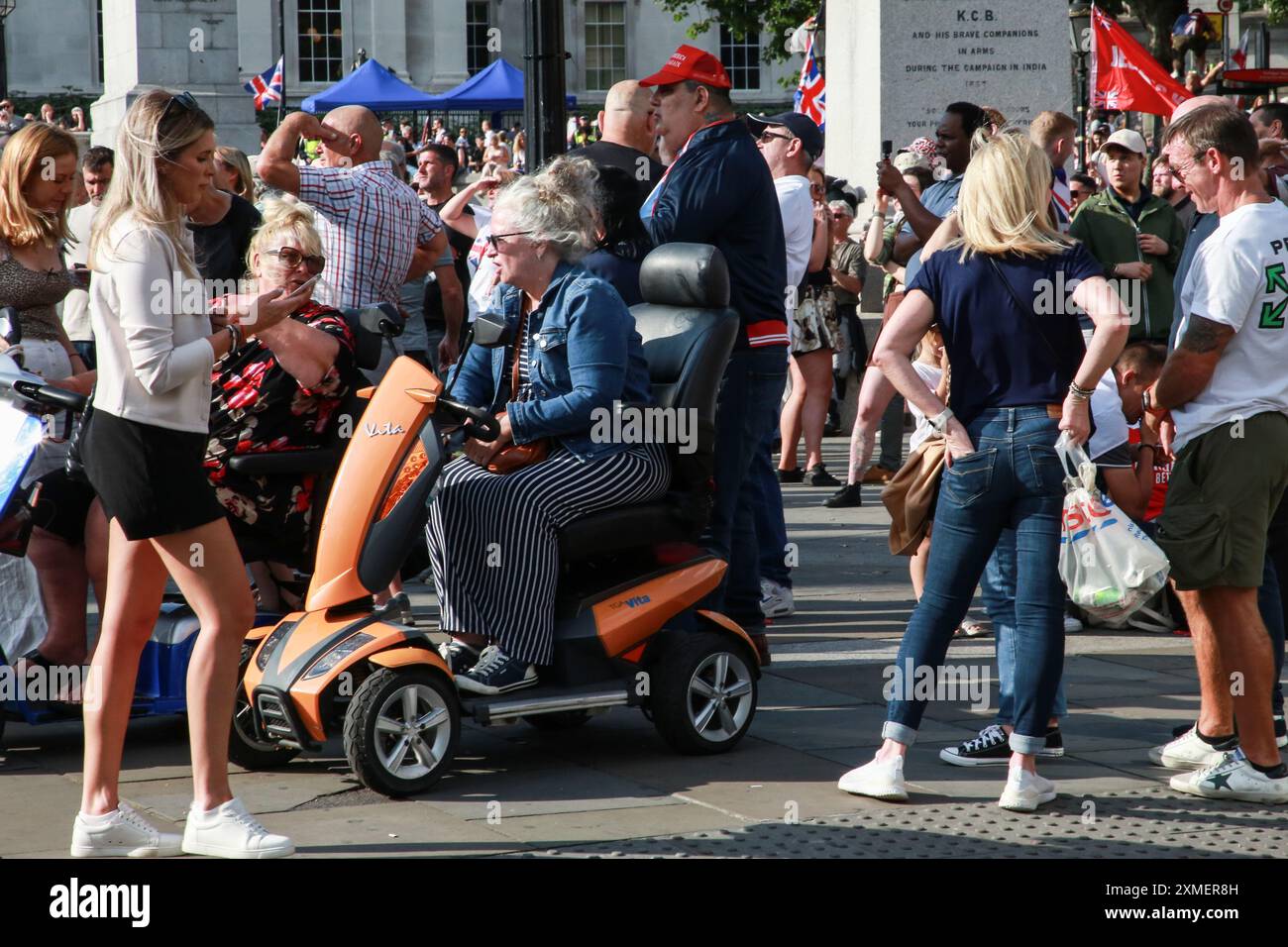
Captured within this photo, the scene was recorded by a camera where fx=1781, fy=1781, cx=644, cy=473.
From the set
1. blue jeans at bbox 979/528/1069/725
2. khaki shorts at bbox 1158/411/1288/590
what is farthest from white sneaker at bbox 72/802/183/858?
khaki shorts at bbox 1158/411/1288/590

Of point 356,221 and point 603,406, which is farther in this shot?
point 356,221

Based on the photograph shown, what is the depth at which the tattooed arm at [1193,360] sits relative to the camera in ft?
16.3

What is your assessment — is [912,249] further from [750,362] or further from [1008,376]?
[1008,376]

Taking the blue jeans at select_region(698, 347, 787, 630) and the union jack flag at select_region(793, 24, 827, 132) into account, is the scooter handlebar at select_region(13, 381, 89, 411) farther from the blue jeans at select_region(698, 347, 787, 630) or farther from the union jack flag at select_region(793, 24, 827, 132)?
the union jack flag at select_region(793, 24, 827, 132)

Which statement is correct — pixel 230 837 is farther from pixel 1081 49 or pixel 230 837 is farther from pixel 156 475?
pixel 1081 49

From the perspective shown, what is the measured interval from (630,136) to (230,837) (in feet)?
12.3

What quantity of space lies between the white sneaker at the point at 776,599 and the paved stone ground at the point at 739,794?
0.97 meters

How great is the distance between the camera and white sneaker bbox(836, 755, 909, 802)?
4.77m


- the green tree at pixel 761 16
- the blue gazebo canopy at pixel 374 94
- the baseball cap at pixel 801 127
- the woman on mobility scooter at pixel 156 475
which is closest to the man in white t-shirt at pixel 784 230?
the baseball cap at pixel 801 127

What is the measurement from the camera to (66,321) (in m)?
7.24

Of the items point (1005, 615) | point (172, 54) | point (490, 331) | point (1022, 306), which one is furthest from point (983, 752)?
point (172, 54)

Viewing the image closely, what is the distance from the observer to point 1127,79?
20.1 meters

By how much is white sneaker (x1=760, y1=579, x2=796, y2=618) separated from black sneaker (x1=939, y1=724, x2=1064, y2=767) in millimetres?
2172

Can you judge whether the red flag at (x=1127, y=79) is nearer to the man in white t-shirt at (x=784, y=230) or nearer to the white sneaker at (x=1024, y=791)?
the man in white t-shirt at (x=784, y=230)
